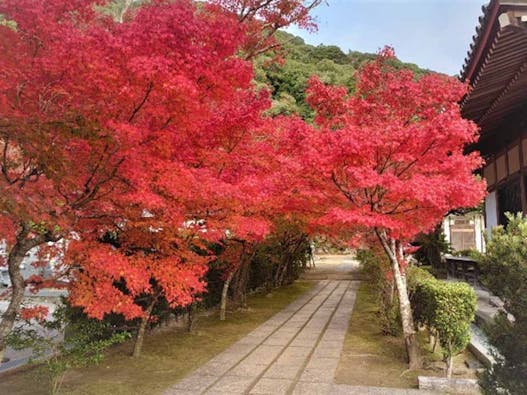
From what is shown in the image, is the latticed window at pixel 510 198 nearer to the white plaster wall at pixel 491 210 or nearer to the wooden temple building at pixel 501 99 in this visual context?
the wooden temple building at pixel 501 99

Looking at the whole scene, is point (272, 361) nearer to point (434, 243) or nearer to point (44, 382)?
point (44, 382)

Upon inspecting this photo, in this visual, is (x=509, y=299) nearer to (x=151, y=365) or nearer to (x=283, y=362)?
(x=283, y=362)

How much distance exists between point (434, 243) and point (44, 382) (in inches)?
704

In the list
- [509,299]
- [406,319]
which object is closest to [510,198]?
[406,319]

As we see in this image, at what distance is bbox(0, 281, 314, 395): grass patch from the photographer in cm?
700

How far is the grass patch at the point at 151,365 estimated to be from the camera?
7004mm

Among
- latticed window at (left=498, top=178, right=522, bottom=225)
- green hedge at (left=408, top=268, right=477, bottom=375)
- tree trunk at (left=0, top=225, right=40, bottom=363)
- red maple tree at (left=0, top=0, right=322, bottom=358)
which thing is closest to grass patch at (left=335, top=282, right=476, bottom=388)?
green hedge at (left=408, top=268, right=477, bottom=375)

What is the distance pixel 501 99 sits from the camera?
8.80 metres

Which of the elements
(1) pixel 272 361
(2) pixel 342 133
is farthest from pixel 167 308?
(2) pixel 342 133

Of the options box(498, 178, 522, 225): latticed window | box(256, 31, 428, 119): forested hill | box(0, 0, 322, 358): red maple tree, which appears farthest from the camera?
box(256, 31, 428, 119): forested hill

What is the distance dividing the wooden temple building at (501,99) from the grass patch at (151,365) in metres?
7.11

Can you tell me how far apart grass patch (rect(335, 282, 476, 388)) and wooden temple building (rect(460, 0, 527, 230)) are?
468 centimetres

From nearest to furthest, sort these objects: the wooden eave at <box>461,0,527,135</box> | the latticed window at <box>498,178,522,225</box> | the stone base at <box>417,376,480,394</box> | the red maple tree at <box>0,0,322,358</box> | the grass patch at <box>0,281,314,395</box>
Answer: the wooden eave at <box>461,0,527,135</box> < the red maple tree at <box>0,0,322,358</box> < the stone base at <box>417,376,480,394</box> < the grass patch at <box>0,281,314,395</box> < the latticed window at <box>498,178,522,225</box>

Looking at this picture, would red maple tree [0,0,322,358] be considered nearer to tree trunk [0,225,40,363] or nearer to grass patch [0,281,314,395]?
tree trunk [0,225,40,363]
